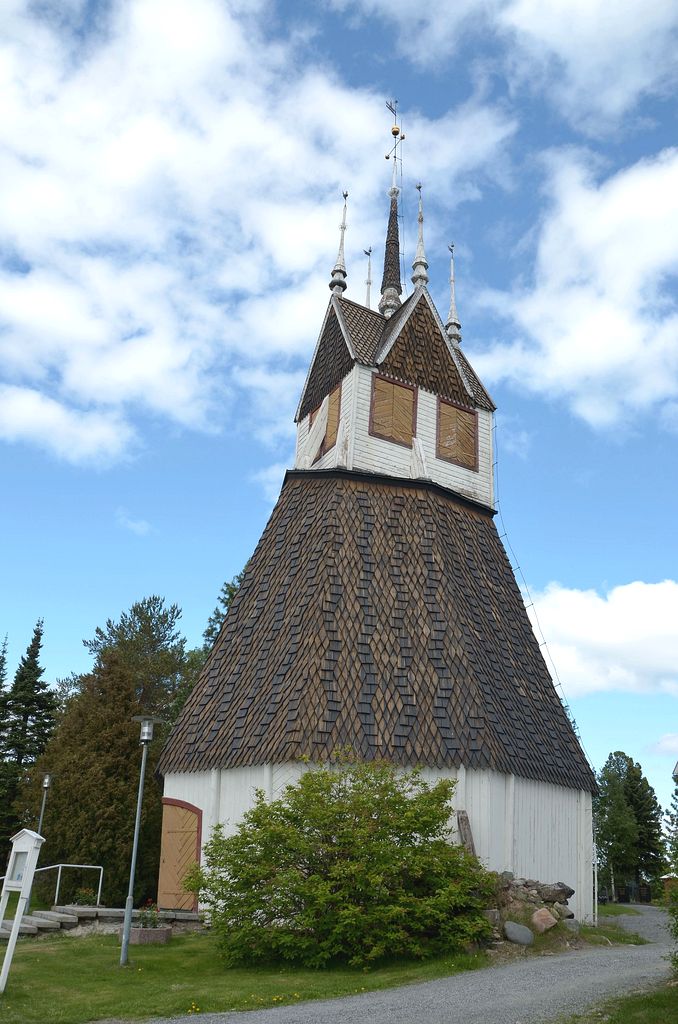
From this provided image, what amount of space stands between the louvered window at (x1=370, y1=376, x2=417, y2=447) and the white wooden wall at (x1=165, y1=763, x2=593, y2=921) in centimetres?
1069

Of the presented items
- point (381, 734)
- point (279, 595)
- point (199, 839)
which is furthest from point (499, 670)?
point (199, 839)

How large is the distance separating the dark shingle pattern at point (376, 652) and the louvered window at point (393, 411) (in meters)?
→ 1.99

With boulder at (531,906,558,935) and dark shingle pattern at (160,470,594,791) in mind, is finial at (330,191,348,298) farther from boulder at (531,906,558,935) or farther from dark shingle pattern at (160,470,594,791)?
boulder at (531,906,558,935)

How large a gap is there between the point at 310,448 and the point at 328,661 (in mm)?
10069

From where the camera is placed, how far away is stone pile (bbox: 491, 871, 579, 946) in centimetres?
1527

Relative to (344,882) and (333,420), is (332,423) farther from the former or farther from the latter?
(344,882)

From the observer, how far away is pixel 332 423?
2717cm

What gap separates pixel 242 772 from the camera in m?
20.0

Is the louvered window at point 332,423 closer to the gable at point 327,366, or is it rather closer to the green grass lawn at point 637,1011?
the gable at point 327,366

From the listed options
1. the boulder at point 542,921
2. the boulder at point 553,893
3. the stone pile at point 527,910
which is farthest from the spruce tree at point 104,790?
the boulder at point 542,921

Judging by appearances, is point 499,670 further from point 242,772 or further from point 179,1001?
point 179,1001

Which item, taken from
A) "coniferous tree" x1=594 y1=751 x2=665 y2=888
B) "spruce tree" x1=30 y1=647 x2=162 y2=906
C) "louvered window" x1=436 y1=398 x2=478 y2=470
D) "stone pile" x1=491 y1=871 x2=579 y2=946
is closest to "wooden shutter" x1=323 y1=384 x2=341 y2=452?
"louvered window" x1=436 y1=398 x2=478 y2=470

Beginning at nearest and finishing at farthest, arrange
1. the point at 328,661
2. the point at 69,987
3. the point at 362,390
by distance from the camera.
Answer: the point at 69,987
the point at 328,661
the point at 362,390

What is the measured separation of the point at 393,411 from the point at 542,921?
49.9 ft
